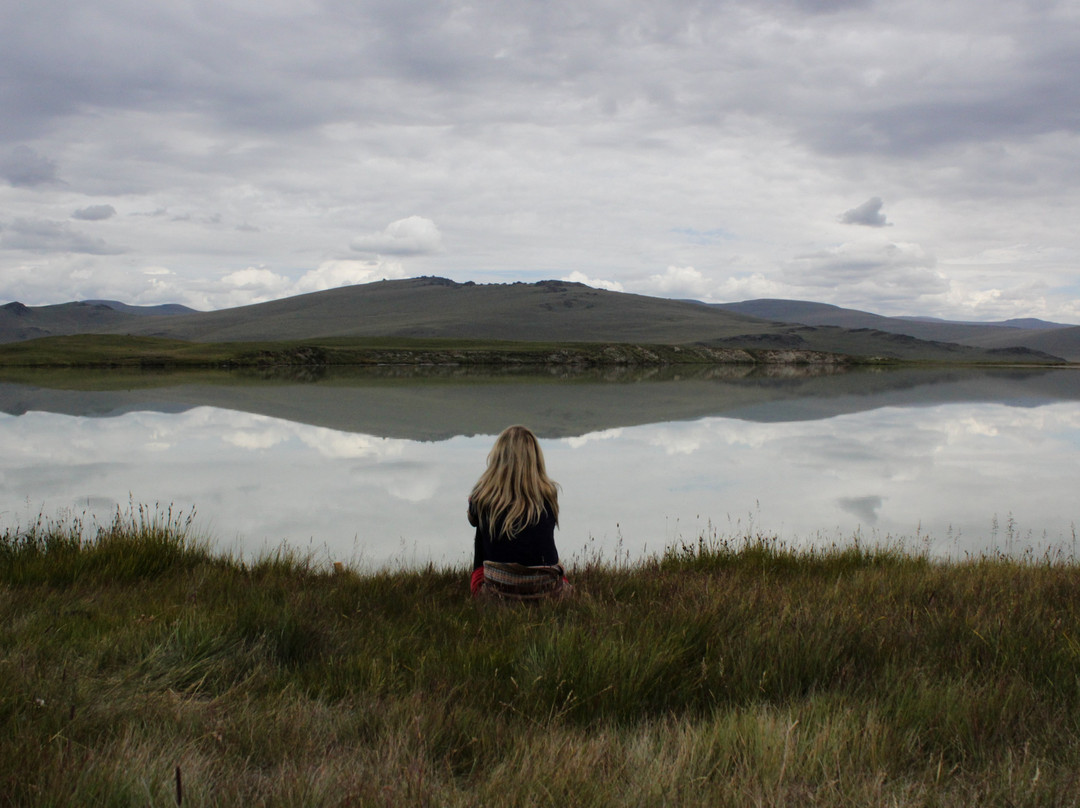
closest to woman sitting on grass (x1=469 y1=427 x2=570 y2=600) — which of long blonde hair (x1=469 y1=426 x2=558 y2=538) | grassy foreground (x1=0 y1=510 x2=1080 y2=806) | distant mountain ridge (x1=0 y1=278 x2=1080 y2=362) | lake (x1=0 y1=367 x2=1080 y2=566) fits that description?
long blonde hair (x1=469 y1=426 x2=558 y2=538)

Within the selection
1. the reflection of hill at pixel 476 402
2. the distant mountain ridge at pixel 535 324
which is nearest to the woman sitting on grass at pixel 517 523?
the reflection of hill at pixel 476 402

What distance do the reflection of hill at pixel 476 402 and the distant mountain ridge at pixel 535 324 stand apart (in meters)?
70.4

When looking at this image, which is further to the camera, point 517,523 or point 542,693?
point 517,523

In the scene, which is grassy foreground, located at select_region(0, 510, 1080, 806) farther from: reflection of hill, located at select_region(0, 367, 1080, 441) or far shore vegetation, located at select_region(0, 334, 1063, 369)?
far shore vegetation, located at select_region(0, 334, 1063, 369)

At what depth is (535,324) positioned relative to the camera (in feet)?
422

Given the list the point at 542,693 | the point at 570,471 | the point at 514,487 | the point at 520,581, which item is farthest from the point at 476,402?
the point at 542,693

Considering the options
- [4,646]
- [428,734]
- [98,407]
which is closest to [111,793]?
[428,734]

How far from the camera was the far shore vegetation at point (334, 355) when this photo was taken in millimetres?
48531

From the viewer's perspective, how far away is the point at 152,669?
3305mm

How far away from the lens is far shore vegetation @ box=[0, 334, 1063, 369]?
159ft

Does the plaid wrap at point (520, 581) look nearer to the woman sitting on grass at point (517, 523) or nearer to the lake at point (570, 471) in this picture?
the woman sitting on grass at point (517, 523)

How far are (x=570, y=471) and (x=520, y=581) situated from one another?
20.9 feet

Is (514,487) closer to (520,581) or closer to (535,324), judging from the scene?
(520,581)

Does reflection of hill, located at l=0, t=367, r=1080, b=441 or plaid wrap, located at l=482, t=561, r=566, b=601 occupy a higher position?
reflection of hill, located at l=0, t=367, r=1080, b=441
